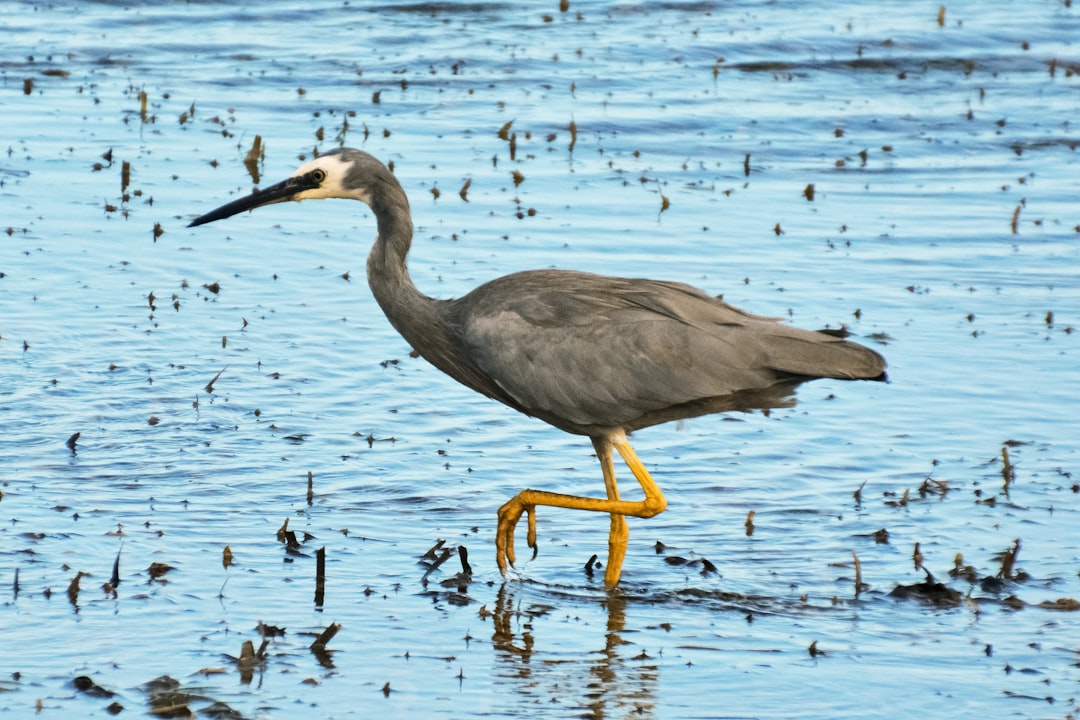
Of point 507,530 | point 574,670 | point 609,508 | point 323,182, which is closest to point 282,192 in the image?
point 323,182

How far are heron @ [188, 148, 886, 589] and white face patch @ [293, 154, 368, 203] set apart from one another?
270 mm

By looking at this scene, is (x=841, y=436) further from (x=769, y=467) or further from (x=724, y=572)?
(x=724, y=572)

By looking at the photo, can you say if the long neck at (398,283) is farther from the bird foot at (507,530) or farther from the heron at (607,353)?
the bird foot at (507,530)

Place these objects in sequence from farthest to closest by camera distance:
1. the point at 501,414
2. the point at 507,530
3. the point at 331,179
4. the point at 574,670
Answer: the point at 501,414
the point at 331,179
the point at 507,530
the point at 574,670

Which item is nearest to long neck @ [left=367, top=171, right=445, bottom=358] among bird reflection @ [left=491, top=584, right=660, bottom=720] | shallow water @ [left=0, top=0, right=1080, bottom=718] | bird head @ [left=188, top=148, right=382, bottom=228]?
bird head @ [left=188, top=148, right=382, bottom=228]

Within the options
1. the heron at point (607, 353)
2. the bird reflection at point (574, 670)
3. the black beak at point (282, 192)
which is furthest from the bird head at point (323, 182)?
the bird reflection at point (574, 670)

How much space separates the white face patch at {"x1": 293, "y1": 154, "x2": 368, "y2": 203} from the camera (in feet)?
25.9

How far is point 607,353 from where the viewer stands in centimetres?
752

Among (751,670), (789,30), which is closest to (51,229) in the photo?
(751,670)

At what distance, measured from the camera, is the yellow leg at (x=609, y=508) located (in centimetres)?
725

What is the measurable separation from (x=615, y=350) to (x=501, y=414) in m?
2.15

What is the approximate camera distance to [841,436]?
9.31m

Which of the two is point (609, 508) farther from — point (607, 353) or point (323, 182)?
point (323, 182)

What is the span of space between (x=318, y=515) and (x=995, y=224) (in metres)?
7.95
